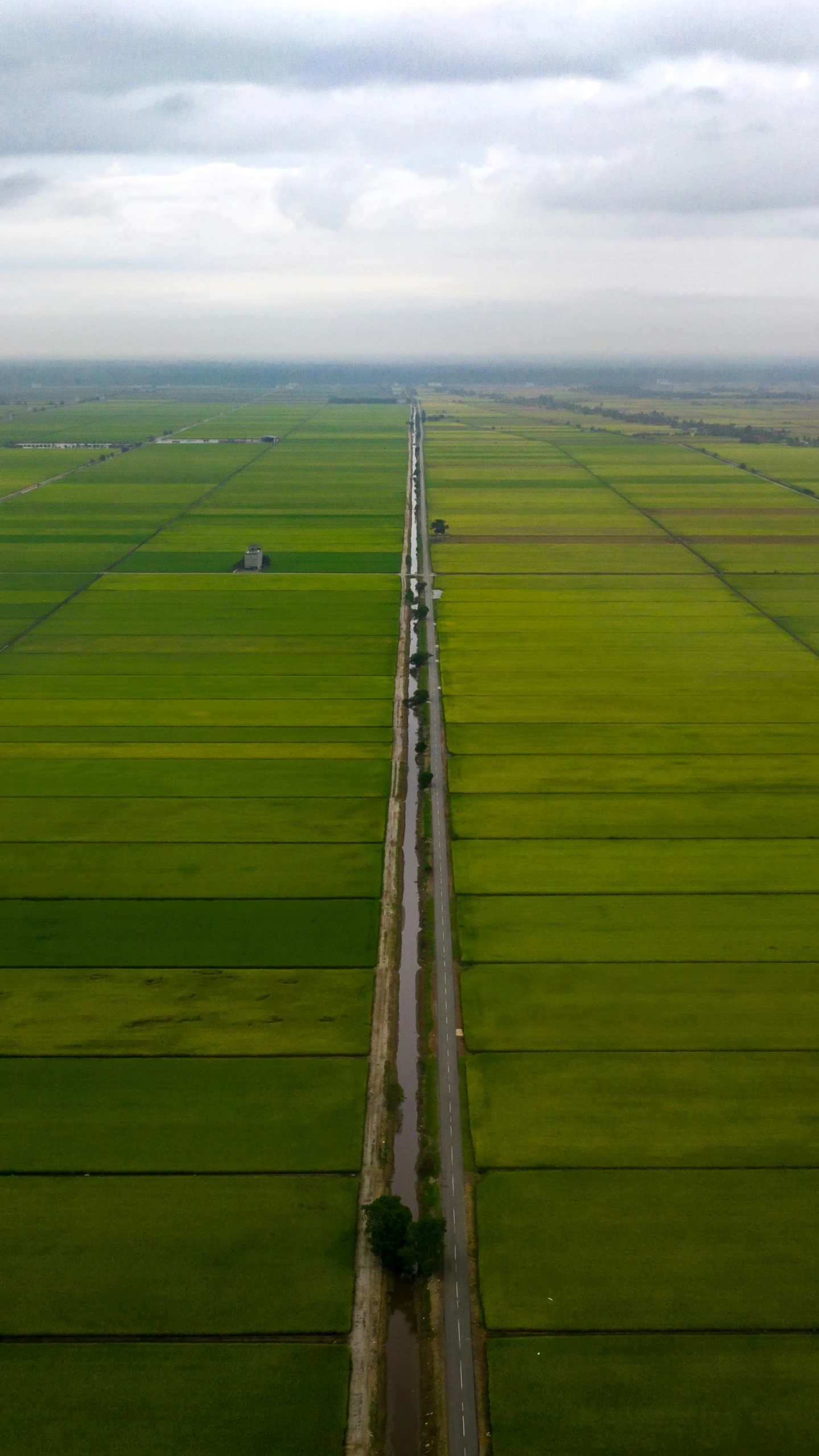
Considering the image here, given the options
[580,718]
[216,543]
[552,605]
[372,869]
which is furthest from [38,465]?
[372,869]

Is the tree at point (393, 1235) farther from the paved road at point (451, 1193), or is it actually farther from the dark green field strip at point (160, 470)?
the dark green field strip at point (160, 470)

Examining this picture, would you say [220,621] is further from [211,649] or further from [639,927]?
[639,927]

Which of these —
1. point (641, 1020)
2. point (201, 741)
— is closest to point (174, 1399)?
point (641, 1020)

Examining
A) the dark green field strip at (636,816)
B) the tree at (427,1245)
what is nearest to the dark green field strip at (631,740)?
the dark green field strip at (636,816)

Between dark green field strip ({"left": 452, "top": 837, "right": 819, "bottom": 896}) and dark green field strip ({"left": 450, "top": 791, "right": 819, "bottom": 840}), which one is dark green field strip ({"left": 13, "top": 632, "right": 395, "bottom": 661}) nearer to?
dark green field strip ({"left": 450, "top": 791, "right": 819, "bottom": 840})

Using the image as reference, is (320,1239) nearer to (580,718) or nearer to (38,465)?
(580,718)
